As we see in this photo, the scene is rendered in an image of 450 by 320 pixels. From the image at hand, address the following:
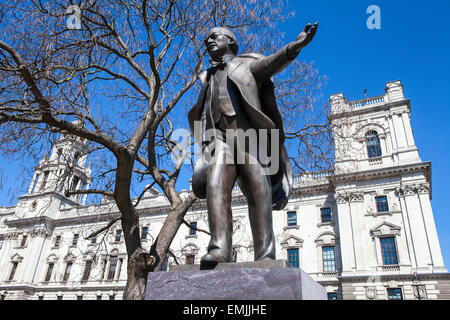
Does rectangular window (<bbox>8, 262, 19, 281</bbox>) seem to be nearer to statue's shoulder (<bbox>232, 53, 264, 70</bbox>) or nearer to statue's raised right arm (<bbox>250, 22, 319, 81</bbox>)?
statue's shoulder (<bbox>232, 53, 264, 70</bbox>)

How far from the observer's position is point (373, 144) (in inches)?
1113

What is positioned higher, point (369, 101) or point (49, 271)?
point (369, 101)

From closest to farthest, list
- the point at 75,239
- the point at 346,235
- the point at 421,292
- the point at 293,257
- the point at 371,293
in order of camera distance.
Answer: the point at 421,292 → the point at 371,293 → the point at 346,235 → the point at 293,257 → the point at 75,239

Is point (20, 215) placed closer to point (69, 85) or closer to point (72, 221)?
point (72, 221)

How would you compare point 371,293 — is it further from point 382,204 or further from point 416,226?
point 382,204

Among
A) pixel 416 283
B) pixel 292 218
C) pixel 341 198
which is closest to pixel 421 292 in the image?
pixel 416 283

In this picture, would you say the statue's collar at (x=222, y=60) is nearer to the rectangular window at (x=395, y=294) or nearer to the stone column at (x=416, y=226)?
the stone column at (x=416, y=226)

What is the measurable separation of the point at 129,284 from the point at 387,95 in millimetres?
28700

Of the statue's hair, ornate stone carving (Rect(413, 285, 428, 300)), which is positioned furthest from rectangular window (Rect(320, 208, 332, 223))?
the statue's hair

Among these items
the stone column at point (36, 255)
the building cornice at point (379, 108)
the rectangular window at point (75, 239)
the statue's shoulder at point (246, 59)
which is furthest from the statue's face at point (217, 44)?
the stone column at point (36, 255)

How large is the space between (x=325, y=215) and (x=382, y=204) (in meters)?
4.59

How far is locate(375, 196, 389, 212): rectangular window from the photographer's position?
2512cm
